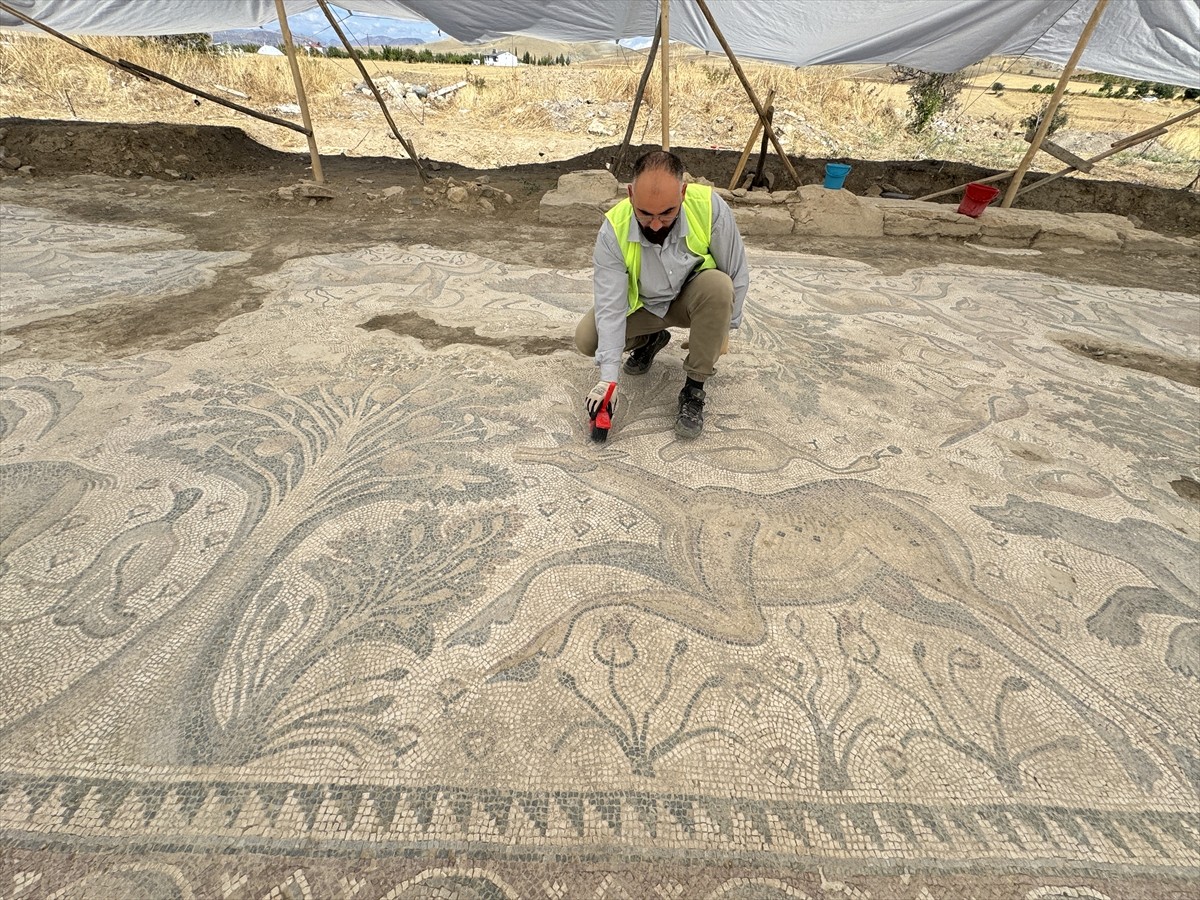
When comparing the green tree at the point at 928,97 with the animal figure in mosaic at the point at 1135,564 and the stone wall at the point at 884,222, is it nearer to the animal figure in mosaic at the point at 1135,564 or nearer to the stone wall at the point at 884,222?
the stone wall at the point at 884,222

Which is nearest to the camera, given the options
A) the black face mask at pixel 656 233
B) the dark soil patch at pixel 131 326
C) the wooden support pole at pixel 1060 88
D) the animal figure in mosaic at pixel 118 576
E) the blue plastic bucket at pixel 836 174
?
the animal figure in mosaic at pixel 118 576

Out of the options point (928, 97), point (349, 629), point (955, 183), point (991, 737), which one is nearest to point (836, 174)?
point (955, 183)

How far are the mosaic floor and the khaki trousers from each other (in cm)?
25

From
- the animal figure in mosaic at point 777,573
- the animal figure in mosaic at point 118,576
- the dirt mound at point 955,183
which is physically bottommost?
the animal figure in mosaic at point 118,576

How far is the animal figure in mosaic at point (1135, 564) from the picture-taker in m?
1.57

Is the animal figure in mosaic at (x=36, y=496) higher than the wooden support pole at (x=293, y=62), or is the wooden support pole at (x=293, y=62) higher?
the wooden support pole at (x=293, y=62)

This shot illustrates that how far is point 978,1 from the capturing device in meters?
4.85

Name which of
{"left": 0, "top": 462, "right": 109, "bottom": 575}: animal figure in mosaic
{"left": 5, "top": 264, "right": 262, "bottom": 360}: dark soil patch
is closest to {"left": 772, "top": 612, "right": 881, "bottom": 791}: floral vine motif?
{"left": 0, "top": 462, "right": 109, "bottom": 575}: animal figure in mosaic

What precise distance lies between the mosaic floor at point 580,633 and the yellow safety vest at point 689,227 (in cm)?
62

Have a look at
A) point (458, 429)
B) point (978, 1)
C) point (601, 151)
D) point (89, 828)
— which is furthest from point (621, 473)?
point (601, 151)

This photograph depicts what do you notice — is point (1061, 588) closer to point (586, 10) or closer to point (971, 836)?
point (971, 836)

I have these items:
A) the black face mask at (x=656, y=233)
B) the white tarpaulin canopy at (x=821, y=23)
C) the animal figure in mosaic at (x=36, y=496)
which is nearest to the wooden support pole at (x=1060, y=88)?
the white tarpaulin canopy at (x=821, y=23)

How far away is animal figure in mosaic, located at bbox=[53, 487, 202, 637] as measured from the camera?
4.83 feet

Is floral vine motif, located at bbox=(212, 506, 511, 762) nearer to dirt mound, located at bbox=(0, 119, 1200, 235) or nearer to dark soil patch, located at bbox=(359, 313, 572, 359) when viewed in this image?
dark soil patch, located at bbox=(359, 313, 572, 359)
